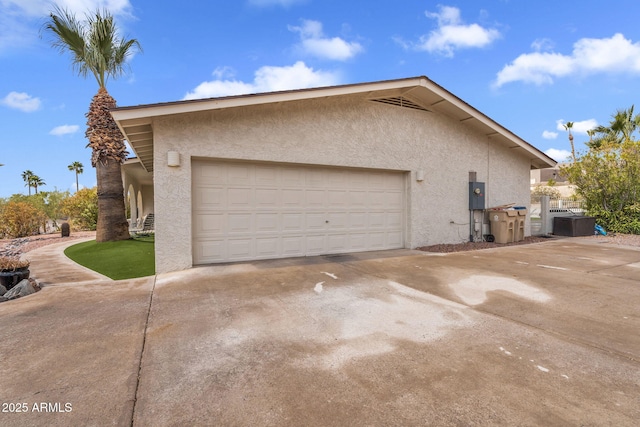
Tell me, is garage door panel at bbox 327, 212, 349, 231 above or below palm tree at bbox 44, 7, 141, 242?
below

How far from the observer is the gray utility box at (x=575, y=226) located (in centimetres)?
1238

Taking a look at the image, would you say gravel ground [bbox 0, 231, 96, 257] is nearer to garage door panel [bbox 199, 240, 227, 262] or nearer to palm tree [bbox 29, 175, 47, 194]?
garage door panel [bbox 199, 240, 227, 262]

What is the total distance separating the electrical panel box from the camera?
10.4 metres

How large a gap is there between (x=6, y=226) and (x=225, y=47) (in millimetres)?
15225

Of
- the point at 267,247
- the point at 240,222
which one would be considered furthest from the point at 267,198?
the point at 267,247

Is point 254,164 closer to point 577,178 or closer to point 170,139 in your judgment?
point 170,139

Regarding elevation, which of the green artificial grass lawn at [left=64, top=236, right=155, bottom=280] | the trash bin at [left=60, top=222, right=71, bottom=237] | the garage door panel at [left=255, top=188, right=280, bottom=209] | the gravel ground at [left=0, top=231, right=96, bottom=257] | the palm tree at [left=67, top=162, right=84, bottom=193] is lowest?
the gravel ground at [left=0, top=231, right=96, bottom=257]

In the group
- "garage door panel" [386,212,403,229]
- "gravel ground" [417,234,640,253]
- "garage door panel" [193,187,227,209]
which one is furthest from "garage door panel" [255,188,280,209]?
"gravel ground" [417,234,640,253]

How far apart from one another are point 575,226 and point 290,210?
40.3ft

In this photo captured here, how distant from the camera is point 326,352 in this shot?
2.91 metres

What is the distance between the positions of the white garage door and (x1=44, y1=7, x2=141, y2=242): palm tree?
21.0 feet

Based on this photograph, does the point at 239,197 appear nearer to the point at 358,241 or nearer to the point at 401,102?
the point at 358,241

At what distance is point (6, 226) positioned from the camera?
1580 cm

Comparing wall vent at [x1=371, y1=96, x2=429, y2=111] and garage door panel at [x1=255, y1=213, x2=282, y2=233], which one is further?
wall vent at [x1=371, y1=96, x2=429, y2=111]
